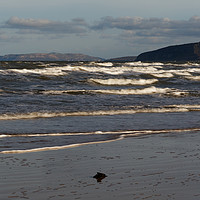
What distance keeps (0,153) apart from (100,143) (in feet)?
8.04

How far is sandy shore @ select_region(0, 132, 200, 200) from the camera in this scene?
5926 mm

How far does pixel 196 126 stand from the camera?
13719mm

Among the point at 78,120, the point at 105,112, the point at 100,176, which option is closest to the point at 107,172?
the point at 100,176

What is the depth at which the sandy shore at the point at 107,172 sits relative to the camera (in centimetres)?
593

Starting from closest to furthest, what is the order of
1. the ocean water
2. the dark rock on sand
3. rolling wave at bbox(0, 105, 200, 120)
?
the dark rock on sand → the ocean water → rolling wave at bbox(0, 105, 200, 120)

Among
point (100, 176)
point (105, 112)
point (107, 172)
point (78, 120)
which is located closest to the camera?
point (100, 176)

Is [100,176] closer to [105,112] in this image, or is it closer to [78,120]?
Answer: [78,120]

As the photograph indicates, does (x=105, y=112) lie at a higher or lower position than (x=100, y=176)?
lower

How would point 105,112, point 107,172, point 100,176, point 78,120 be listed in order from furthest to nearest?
1. point 105,112
2. point 78,120
3. point 107,172
4. point 100,176

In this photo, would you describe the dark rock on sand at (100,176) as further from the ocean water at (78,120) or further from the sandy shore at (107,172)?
the ocean water at (78,120)

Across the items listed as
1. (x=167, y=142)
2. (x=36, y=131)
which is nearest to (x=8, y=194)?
(x=167, y=142)

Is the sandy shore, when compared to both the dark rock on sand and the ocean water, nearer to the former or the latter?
the dark rock on sand

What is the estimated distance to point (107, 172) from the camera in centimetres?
712

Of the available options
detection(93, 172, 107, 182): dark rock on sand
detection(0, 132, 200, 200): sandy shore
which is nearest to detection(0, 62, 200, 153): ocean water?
detection(0, 132, 200, 200): sandy shore
